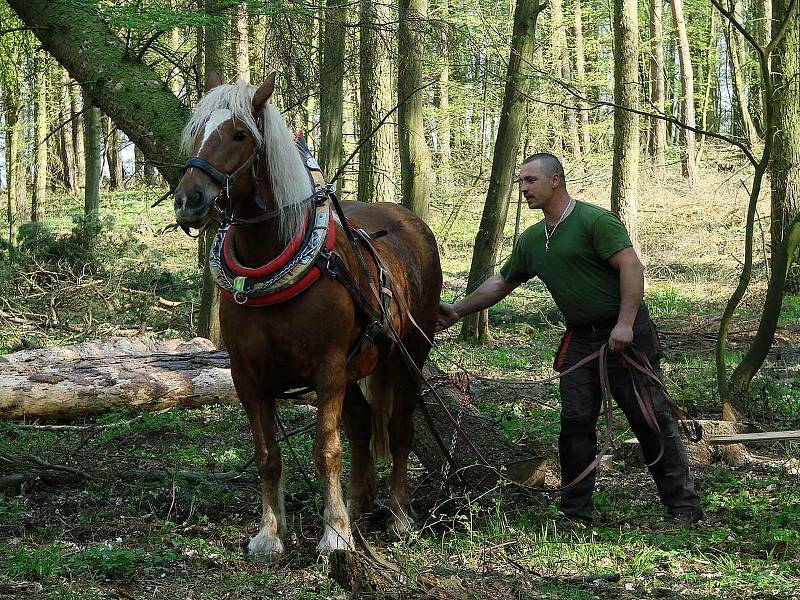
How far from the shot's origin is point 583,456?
17.5ft

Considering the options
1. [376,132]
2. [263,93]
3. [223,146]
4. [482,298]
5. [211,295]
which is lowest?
[211,295]

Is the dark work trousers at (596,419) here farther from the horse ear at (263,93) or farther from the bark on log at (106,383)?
the bark on log at (106,383)

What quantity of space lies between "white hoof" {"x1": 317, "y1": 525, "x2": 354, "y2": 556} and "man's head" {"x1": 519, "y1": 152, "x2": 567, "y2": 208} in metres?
2.14

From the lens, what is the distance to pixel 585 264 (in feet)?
17.3

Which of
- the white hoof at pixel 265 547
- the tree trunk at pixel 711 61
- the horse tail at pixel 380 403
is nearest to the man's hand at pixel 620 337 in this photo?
the horse tail at pixel 380 403

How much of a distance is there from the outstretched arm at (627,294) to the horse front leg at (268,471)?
6.41 ft

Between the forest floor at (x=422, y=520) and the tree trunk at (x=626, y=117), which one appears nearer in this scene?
the forest floor at (x=422, y=520)

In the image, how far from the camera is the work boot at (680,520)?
5.04m

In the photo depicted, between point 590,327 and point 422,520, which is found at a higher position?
point 590,327

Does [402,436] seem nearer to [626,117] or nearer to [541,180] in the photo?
[541,180]

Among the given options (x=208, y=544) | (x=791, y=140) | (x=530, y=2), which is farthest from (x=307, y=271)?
(x=791, y=140)

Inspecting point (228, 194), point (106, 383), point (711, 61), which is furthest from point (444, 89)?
point (228, 194)

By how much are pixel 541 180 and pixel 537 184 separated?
0.03 metres

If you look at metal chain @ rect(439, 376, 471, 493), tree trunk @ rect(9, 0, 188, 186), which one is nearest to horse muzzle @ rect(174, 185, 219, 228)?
metal chain @ rect(439, 376, 471, 493)
